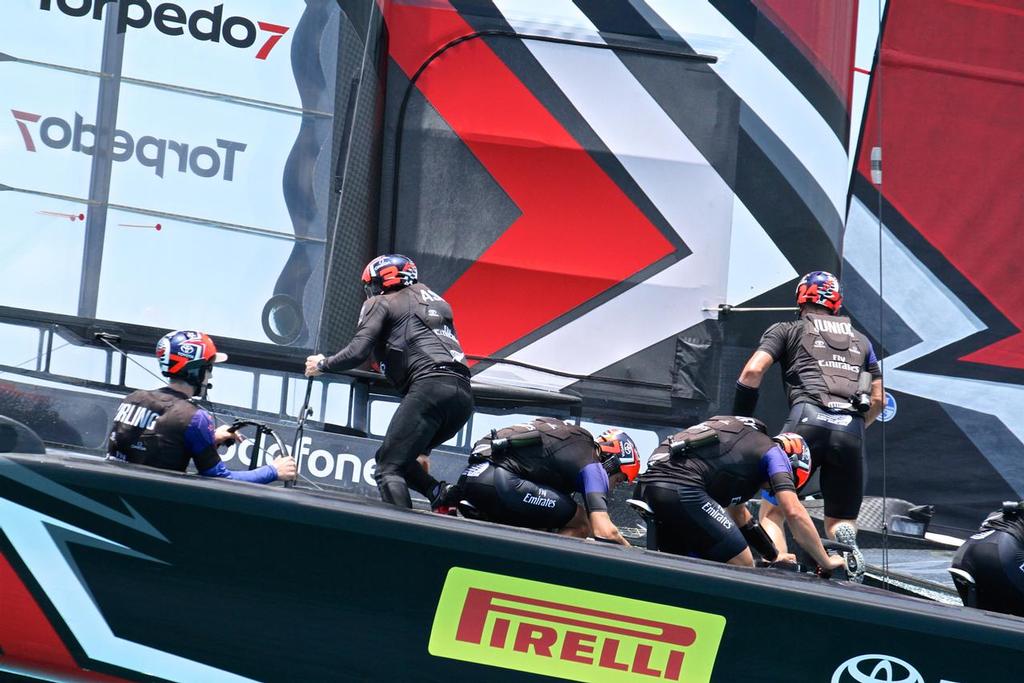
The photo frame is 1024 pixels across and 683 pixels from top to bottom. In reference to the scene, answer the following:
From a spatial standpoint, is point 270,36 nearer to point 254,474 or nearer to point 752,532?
point 254,474

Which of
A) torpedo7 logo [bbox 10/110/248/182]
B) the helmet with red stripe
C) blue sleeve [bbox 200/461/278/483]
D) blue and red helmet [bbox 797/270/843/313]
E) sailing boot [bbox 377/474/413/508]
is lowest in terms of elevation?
sailing boot [bbox 377/474/413/508]

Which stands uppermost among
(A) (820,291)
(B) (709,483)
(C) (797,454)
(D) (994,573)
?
(A) (820,291)

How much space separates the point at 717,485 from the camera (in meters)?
5.09

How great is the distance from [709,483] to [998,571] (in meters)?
1.09

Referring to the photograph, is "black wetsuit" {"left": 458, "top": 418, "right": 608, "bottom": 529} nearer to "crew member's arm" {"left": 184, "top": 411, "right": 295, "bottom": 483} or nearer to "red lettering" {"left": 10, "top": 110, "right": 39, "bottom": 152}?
"crew member's arm" {"left": 184, "top": 411, "right": 295, "bottom": 483}

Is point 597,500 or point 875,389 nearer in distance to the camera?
point 597,500

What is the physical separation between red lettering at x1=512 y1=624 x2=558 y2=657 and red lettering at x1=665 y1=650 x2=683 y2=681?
338 millimetres

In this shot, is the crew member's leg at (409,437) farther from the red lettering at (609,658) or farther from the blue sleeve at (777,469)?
the red lettering at (609,658)

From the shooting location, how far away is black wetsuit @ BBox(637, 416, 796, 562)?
499 cm

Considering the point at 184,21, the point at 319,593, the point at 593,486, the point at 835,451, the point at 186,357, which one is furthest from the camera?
the point at 184,21

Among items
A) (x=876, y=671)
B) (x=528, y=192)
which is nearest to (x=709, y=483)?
(x=876, y=671)

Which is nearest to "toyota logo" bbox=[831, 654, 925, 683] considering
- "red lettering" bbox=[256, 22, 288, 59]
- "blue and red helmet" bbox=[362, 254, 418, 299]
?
"blue and red helmet" bbox=[362, 254, 418, 299]

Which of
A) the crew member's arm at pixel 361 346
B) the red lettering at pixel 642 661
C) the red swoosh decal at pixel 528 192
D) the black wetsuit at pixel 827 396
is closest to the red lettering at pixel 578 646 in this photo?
the red lettering at pixel 642 661

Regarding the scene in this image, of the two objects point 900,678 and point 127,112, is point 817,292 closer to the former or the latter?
point 900,678
